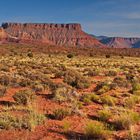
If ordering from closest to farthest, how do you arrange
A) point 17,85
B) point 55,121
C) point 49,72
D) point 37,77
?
point 55,121 < point 17,85 < point 37,77 < point 49,72

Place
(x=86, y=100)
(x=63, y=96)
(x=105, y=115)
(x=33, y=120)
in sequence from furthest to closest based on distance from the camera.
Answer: (x=63, y=96)
(x=86, y=100)
(x=105, y=115)
(x=33, y=120)

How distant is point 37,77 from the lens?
2050 cm

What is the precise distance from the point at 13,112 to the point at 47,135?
2383 millimetres

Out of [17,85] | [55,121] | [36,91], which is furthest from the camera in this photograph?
[17,85]

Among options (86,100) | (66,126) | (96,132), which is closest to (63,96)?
(86,100)

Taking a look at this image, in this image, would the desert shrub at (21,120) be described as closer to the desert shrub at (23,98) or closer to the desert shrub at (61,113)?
the desert shrub at (61,113)

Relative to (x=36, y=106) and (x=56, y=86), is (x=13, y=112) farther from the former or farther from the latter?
(x=56, y=86)

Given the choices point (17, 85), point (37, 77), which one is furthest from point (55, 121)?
point (37, 77)

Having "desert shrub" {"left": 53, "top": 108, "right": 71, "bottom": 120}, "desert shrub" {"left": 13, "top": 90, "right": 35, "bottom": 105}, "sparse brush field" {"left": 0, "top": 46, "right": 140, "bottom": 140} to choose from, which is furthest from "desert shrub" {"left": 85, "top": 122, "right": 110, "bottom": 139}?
"desert shrub" {"left": 13, "top": 90, "right": 35, "bottom": 105}

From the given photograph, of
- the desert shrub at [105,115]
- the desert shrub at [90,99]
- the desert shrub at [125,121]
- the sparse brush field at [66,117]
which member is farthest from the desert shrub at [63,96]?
the desert shrub at [125,121]

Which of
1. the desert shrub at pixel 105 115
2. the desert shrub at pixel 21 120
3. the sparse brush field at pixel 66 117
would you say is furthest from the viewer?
the desert shrub at pixel 105 115

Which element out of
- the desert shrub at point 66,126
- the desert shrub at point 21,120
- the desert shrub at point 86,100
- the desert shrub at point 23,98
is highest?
the desert shrub at point 23,98

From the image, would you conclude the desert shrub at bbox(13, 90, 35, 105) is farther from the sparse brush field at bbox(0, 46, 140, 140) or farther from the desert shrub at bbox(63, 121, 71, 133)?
the desert shrub at bbox(63, 121, 71, 133)

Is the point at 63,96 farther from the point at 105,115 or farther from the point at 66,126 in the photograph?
the point at 66,126
